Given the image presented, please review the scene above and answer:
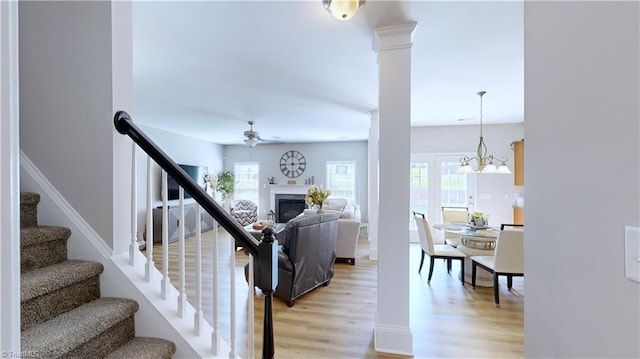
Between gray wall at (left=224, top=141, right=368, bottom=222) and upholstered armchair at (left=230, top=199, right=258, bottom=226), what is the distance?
407mm

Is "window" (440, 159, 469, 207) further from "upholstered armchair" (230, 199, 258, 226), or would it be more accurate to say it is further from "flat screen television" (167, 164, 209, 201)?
"flat screen television" (167, 164, 209, 201)

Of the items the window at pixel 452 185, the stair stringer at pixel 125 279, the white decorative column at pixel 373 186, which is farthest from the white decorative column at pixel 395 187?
the window at pixel 452 185

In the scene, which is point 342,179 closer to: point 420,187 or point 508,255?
point 420,187

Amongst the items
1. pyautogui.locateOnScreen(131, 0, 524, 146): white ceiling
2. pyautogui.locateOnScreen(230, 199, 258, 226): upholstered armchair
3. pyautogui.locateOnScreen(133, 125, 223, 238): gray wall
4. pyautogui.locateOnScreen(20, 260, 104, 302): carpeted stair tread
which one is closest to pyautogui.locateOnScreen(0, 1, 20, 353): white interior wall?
pyautogui.locateOnScreen(20, 260, 104, 302): carpeted stair tread

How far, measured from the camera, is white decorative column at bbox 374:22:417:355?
2.07m

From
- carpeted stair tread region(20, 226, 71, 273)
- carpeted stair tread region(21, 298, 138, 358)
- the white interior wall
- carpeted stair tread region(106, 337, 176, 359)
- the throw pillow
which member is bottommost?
carpeted stair tread region(106, 337, 176, 359)

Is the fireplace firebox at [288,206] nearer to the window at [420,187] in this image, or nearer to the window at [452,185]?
the window at [420,187]

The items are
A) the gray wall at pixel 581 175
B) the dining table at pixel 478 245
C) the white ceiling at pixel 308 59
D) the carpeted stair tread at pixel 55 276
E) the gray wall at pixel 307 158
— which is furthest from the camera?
the gray wall at pixel 307 158

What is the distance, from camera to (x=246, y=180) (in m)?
8.64

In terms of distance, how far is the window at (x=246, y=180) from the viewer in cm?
858

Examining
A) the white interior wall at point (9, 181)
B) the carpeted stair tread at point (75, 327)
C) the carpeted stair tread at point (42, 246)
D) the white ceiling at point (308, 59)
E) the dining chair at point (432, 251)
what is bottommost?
the dining chair at point (432, 251)

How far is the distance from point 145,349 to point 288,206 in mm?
6835

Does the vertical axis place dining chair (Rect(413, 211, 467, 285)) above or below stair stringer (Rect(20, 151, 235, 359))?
below

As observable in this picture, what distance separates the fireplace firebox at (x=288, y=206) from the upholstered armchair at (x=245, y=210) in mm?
678
